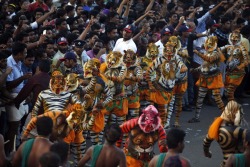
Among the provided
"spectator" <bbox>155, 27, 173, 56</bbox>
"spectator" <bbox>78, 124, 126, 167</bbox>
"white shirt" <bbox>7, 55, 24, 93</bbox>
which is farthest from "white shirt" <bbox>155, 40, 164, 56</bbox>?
"spectator" <bbox>78, 124, 126, 167</bbox>

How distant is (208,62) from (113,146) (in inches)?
259

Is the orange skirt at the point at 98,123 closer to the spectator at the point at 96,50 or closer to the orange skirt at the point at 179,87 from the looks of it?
the spectator at the point at 96,50

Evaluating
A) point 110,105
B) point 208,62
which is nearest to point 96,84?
point 110,105

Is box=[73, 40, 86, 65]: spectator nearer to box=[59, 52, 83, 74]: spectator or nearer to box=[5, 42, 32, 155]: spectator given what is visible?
box=[59, 52, 83, 74]: spectator

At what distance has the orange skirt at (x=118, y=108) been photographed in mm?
14891

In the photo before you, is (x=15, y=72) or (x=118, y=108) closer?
(x=15, y=72)

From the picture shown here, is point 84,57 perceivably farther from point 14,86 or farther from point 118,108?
point 14,86

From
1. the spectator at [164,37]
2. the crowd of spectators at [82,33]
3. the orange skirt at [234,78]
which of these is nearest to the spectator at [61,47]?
the crowd of spectators at [82,33]

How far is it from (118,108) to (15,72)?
211cm

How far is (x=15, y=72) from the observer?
14.0m

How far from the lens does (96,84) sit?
13961 millimetres

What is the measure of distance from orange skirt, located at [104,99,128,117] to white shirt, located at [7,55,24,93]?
5.77 feet

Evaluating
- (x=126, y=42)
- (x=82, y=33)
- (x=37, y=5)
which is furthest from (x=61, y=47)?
(x=37, y=5)

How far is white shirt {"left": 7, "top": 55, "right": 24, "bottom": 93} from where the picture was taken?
13.9m
